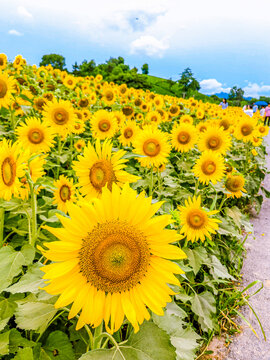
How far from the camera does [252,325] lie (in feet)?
8.04

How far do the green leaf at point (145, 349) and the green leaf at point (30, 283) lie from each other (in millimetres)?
330

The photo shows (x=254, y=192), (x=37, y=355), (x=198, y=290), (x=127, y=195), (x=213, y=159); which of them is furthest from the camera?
(x=254, y=192)

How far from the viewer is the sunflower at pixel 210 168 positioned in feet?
9.64

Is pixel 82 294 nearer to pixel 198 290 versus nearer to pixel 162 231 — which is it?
pixel 162 231

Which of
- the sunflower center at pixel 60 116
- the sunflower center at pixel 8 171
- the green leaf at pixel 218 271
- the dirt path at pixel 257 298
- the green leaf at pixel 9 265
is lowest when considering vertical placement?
the dirt path at pixel 257 298

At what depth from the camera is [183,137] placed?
3617 mm

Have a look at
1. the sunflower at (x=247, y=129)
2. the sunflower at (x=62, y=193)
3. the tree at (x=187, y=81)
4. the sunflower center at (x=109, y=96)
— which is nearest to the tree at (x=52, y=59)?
the tree at (x=187, y=81)

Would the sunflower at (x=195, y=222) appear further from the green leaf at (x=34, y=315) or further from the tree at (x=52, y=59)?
the tree at (x=52, y=59)

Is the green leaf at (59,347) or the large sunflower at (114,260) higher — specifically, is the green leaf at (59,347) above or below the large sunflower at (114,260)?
below

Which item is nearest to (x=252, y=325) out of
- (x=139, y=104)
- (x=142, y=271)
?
(x=142, y=271)

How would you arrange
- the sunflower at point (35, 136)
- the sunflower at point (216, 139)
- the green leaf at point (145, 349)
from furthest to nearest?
the sunflower at point (216, 139)
the sunflower at point (35, 136)
the green leaf at point (145, 349)

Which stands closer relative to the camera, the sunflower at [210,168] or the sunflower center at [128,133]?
the sunflower at [210,168]

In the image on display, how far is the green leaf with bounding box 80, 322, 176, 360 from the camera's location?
1.04 metres

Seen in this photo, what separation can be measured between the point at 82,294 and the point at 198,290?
1.95 metres
